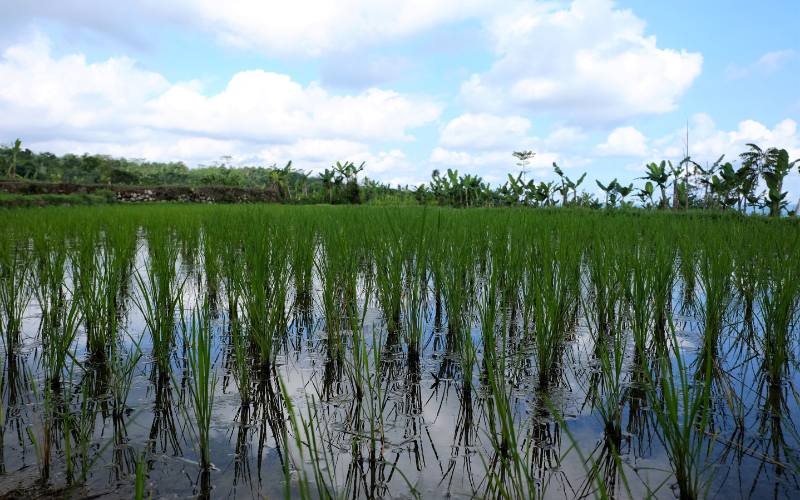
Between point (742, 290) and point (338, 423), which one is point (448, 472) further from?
point (742, 290)

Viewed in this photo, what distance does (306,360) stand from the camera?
2152mm

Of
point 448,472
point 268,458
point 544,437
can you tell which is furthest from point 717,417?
point 268,458

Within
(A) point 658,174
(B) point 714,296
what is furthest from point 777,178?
(B) point 714,296

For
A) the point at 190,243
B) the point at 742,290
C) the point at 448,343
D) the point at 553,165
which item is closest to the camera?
the point at 448,343

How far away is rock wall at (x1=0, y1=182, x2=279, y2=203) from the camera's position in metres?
16.2

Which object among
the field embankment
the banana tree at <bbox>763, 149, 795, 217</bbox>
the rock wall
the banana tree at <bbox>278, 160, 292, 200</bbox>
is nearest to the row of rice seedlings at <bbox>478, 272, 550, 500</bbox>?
the field embankment

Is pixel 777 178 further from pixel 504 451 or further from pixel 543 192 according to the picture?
pixel 504 451

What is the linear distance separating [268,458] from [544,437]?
2.88 feet

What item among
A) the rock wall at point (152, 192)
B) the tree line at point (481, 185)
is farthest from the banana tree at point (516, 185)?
the rock wall at point (152, 192)

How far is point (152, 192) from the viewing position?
796 inches

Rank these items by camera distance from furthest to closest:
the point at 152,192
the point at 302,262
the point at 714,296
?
the point at 152,192
the point at 302,262
the point at 714,296

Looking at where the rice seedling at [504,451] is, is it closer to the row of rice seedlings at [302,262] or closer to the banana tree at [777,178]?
the row of rice seedlings at [302,262]

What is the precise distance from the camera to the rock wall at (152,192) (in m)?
16.2

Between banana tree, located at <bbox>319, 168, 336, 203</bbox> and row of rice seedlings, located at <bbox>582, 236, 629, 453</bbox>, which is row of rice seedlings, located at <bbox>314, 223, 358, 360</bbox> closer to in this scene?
row of rice seedlings, located at <bbox>582, 236, 629, 453</bbox>
